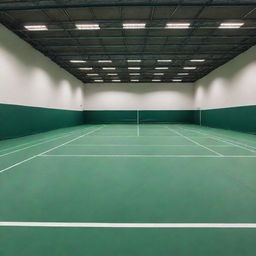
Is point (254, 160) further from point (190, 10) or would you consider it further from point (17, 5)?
point (17, 5)

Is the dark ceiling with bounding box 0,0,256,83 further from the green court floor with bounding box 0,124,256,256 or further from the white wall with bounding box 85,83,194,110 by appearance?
the white wall with bounding box 85,83,194,110

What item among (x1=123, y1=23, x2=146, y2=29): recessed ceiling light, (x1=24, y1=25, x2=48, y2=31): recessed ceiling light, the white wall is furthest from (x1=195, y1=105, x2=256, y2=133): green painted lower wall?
(x1=24, y1=25, x2=48, y2=31): recessed ceiling light

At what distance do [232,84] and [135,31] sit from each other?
33.9 feet

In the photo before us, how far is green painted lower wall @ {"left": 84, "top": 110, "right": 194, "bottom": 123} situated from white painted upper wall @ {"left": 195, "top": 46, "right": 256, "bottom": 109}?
5339mm

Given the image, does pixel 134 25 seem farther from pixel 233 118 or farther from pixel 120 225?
pixel 120 225

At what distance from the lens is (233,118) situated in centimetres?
1909

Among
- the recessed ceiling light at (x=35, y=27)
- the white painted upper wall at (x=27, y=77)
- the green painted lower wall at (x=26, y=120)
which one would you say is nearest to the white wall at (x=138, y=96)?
the white painted upper wall at (x=27, y=77)

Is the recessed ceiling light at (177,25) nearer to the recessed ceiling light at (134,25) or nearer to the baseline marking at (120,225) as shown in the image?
the recessed ceiling light at (134,25)

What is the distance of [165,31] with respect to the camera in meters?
14.0

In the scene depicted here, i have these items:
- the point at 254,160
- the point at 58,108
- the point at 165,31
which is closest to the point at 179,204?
the point at 254,160

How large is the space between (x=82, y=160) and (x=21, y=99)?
971 centimetres

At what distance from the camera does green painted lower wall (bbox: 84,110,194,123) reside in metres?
32.0

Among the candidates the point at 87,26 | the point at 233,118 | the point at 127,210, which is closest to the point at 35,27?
the point at 87,26

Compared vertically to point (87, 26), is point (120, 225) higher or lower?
lower
